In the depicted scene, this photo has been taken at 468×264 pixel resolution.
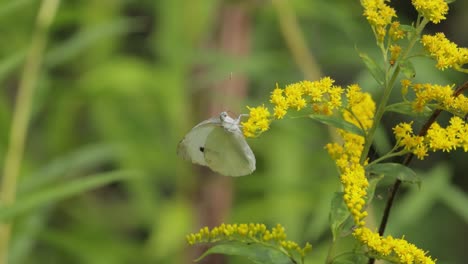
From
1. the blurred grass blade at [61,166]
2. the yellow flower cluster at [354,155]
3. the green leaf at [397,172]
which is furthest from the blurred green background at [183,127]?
the green leaf at [397,172]

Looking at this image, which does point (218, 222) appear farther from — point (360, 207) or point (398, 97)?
point (360, 207)

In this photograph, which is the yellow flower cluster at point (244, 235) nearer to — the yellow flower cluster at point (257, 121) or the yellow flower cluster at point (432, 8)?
the yellow flower cluster at point (257, 121)

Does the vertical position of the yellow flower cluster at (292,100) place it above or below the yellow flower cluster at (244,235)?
above

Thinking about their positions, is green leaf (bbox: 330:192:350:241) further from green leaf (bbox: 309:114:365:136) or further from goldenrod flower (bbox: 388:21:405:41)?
goldenrod flower (bbox: 388:21:405:41)

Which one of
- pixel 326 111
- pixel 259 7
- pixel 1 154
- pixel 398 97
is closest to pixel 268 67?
pixel 259 7

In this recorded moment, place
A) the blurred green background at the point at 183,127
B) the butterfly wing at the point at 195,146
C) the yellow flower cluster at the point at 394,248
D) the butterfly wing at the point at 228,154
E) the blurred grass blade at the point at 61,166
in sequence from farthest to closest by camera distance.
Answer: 1. the blurred green background at the point at 183,127
2. the blurred grass blade at the point at 61,166
3. the butterfly wing at the point at 195,146
4. the butterfly wing at the point at 228,154
5. the yellow flower cluster at the point at 394,248

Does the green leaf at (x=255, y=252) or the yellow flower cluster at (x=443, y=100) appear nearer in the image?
the yellow flower cluster at (x=443, y=100)

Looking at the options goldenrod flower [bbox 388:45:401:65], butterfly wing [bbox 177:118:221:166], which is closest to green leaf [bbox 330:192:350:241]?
goldenrod flower [bbox 388:45:401:65]
